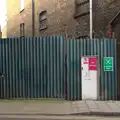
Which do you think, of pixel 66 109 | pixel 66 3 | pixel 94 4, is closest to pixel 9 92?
pixel 66 109

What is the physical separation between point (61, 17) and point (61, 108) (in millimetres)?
11485

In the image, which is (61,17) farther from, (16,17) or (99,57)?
(16,17)

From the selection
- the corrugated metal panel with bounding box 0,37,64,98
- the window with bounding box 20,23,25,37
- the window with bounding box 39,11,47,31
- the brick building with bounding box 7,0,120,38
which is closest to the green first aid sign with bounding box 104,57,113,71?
the corrugated metal panel with bounding box 0,37,64,98

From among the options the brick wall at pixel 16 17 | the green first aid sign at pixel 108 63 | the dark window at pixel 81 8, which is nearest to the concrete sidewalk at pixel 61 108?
the green first aid sign at pixel 108 63

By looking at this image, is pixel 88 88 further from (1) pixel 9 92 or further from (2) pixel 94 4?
(2) pixel 94 4

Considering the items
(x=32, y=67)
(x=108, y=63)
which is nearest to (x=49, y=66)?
(x=32, y=67)

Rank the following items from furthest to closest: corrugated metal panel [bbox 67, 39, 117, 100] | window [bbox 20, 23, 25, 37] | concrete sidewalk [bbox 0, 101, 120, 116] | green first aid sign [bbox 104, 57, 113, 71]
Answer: window [bbox 20, 23, 25, 37]
corrugated metal panel [bbox 67, 39, 117, 100]
green first aid sign [bbox 104, 57, 113, 71]
concrete sidewalk [bbox 0, 101, 120, 116]

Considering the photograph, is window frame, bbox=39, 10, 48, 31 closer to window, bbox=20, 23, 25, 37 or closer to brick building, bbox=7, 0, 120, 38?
brick building, bbox=7, 0, 120, 38

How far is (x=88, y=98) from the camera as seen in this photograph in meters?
16.6

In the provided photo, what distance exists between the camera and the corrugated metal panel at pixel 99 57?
16.5 m

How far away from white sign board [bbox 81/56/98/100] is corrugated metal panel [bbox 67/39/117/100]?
0.19m

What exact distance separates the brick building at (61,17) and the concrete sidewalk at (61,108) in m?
5.58

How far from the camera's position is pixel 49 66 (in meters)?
16.9

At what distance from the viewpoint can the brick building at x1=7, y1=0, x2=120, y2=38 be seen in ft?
68.5
